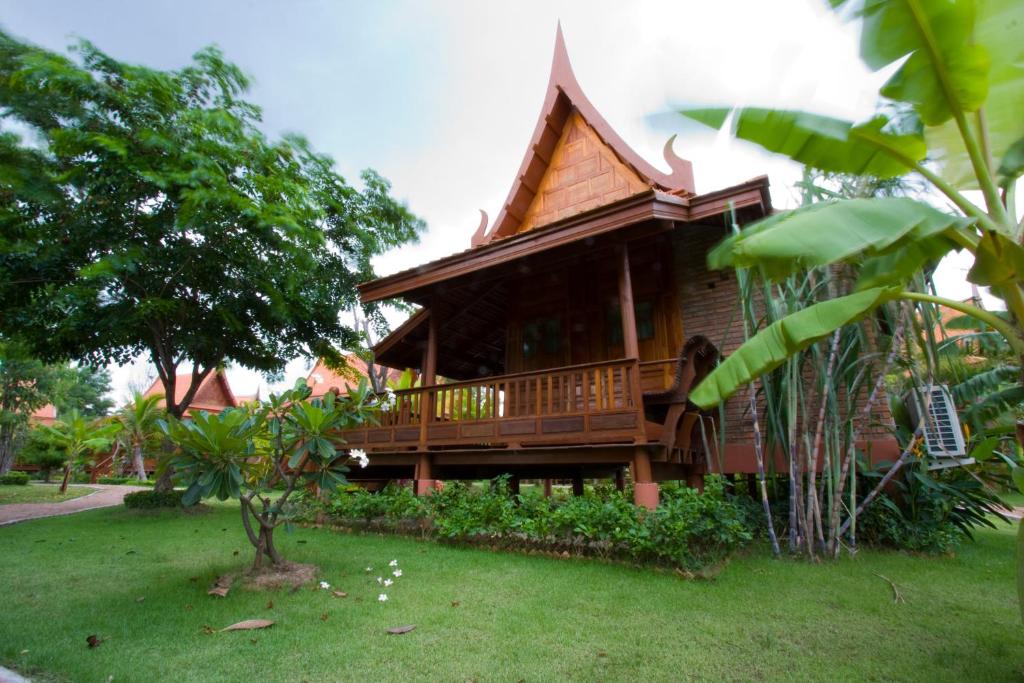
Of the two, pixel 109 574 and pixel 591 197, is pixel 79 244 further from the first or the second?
pixel 591 197

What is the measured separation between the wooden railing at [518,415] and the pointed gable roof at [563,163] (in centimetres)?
355

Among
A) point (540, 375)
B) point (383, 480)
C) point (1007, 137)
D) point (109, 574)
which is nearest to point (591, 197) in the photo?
point (540, 375)

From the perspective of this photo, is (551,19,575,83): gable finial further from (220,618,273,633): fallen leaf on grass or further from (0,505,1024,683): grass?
(220,618,273,633): fallen leaf on grass

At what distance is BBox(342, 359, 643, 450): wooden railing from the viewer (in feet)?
20.2

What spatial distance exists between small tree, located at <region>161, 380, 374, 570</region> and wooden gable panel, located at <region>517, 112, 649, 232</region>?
243 inches

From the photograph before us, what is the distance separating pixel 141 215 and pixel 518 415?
8375mm

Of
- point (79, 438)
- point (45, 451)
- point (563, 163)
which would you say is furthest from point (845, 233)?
point (45, 451)

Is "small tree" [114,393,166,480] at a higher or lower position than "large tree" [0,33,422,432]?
lower

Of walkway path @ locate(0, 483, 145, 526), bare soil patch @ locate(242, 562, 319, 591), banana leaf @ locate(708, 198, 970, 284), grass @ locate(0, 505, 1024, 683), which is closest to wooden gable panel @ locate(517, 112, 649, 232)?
grass @ locate(0, 505, 1024, 683)

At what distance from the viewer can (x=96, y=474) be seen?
25500 millimetres

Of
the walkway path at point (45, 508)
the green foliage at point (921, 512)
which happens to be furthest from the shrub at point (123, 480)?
the green foliage at point (921, 512)

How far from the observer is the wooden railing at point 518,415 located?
6171 mm

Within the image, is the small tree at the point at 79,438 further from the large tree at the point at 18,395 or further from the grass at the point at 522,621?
the grass at the point at 522,621

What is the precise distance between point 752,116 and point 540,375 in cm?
441
